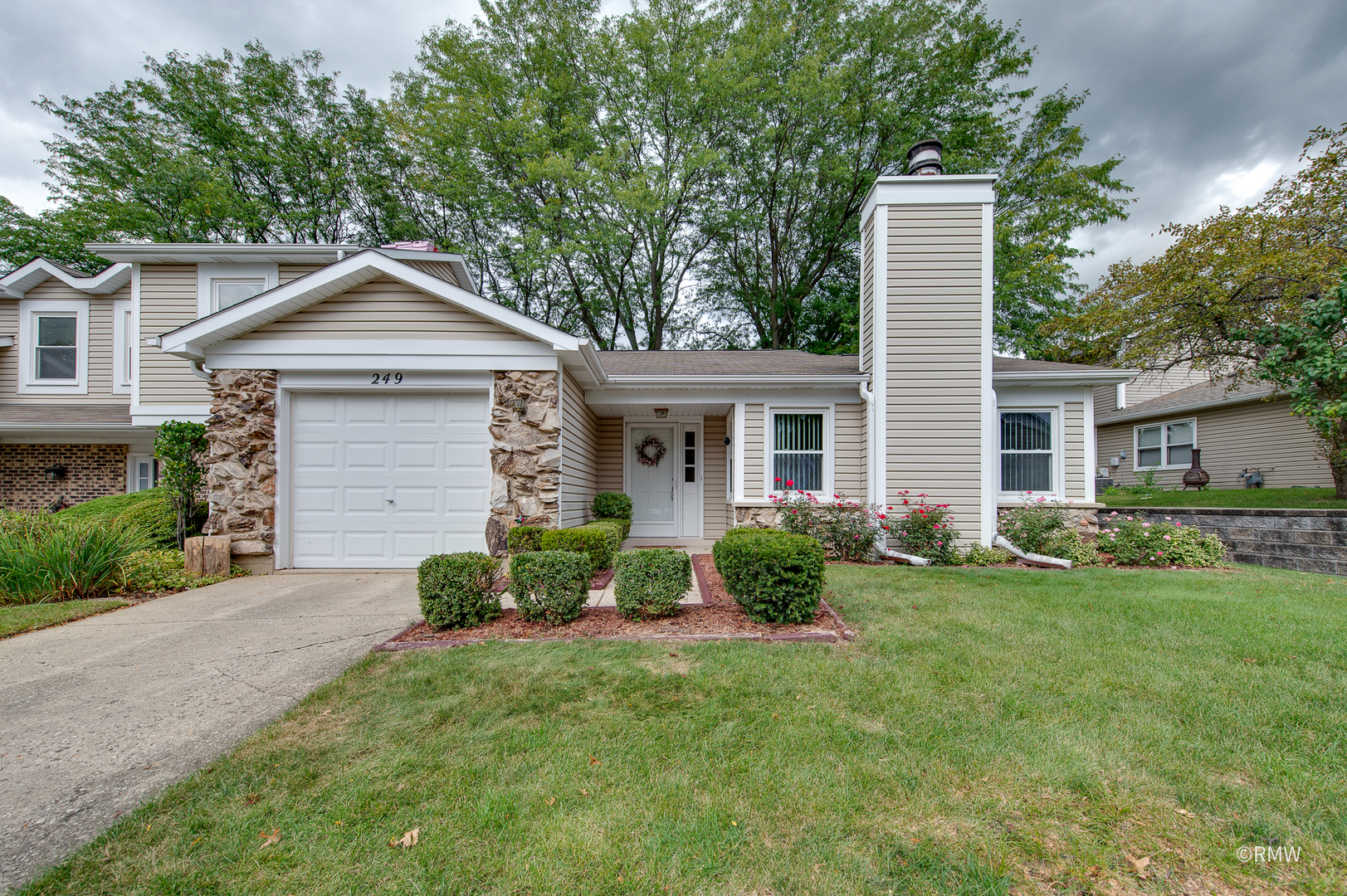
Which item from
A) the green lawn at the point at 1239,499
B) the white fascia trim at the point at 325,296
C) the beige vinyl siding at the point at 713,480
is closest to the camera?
the white fascia trim at the point at 325,296

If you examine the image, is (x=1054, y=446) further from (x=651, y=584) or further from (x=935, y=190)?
(x=651, y=584)

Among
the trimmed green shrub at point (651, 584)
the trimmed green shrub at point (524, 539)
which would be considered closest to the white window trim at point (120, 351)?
the trimmed green shrub at point (524, 539)

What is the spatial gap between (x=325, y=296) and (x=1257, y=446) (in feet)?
66.8

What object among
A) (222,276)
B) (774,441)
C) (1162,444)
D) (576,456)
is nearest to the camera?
(576,456)

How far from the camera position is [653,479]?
10625 millimetres

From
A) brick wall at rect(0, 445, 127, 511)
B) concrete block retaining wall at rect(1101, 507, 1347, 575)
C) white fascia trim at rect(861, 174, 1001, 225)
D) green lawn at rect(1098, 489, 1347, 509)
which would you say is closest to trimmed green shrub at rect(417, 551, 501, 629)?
white fascia trim at rect(861, 174, 1001, 225)

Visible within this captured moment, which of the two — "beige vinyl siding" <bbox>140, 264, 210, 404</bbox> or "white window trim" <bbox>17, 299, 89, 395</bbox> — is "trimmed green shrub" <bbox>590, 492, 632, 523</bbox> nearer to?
"beige vinyl siding" <bbox>140, 264, 210, 404</bbox>

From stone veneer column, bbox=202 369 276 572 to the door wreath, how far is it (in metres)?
5.90

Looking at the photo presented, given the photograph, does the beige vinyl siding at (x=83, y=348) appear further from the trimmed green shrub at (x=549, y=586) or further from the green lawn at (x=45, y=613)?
the trimmed green shrub at (x=549, y=586)

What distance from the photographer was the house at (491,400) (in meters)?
6.73

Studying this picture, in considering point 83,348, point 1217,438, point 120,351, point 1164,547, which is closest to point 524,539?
point 1164,547

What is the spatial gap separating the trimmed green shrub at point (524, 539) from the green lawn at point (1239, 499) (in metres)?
11.8

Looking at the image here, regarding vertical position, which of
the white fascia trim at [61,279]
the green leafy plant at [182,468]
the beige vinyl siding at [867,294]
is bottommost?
the green leafy plant at [182,468]

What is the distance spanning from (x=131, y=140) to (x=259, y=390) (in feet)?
57.2
